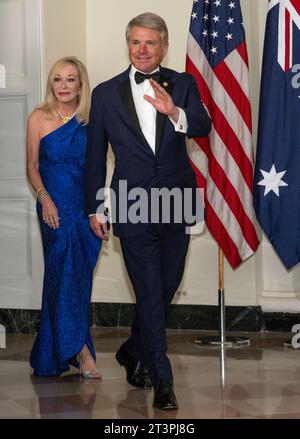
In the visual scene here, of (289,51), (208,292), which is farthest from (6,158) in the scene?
(289,51)

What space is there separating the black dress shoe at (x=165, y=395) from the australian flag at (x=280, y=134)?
2470mm

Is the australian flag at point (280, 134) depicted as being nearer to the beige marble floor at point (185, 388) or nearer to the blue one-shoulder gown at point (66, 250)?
the beige marble floor at point (185, 388)

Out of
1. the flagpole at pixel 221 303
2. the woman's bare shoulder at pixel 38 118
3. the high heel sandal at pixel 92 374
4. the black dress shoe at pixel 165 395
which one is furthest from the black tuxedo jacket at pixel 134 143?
the flagpole at pixel 221 303

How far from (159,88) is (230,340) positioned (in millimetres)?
3083

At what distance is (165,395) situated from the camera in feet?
15.3

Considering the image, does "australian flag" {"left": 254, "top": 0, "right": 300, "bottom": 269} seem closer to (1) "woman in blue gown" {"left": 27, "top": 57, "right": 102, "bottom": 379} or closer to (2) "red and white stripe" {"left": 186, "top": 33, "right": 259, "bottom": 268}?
(2) "red and white stripe" {"left": 186, "top": 33, "right": 259, "bottom": 268}

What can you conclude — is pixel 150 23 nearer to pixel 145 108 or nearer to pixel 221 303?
pixel 145 108

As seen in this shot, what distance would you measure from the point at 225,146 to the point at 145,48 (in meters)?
2.39

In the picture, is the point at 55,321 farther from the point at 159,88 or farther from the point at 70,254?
the point at 159,88

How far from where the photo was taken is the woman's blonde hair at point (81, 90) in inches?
229

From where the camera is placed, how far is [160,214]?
4859 mm

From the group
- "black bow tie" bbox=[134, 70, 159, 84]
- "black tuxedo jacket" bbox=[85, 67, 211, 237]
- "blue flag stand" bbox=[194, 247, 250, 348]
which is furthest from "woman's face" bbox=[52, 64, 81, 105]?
"blue flag stand" bbox=[194, 247, 250, 348]

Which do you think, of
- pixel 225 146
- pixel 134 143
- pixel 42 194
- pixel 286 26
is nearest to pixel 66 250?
pixel 42 194

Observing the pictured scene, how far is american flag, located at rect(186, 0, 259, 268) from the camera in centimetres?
705
